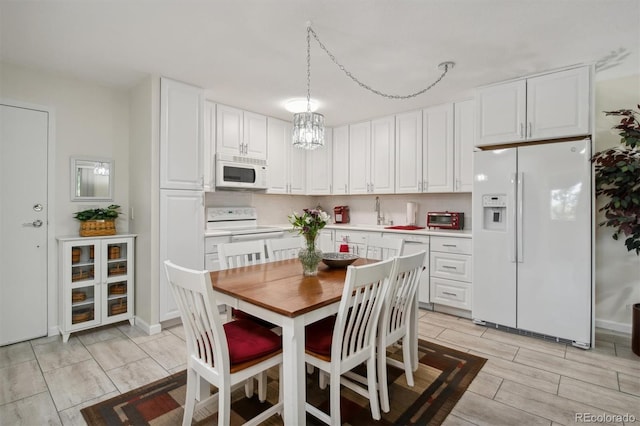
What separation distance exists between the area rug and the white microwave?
84.2 inches

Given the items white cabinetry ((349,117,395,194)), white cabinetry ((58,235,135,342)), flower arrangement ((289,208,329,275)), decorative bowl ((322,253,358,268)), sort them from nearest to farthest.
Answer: flower arrangement ((289,208,329,275)), decorative bowl ((322,253,358,268)), white cabinetry ((58,235,135,342)), white cabinetry ((349,117,395,194))

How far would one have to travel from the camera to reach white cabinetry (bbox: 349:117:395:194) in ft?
14.1

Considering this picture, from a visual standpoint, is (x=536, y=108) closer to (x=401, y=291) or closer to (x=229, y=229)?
(x=401, y=291)

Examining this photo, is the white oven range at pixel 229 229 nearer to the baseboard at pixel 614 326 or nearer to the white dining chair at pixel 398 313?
the white dining chair at pixel 398 313

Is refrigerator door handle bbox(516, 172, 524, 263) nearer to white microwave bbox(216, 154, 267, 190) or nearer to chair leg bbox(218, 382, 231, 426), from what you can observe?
chair leg bbox(218, 382, 231, 426)

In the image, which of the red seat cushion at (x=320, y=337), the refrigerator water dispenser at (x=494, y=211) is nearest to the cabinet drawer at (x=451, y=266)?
the refrigerator water dispenser at (x=494, y=211)

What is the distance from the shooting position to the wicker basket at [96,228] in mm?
3086

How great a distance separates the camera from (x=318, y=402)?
6.53 ft

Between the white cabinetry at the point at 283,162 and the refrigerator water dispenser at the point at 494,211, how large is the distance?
8.40 ft

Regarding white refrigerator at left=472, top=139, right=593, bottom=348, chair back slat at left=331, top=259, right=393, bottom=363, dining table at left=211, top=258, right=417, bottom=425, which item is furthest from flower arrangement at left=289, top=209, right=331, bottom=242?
white refrigerator at left=472, top=139, right=593, bottom=348

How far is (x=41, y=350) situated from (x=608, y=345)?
4.85 m

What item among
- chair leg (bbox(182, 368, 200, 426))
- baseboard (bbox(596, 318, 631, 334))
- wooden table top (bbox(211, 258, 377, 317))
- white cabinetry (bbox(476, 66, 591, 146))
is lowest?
baseboard (bbox(596, 318, 631, 334))

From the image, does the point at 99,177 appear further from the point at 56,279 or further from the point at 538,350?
the point at 538,350

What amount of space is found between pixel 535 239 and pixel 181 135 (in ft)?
11.5
